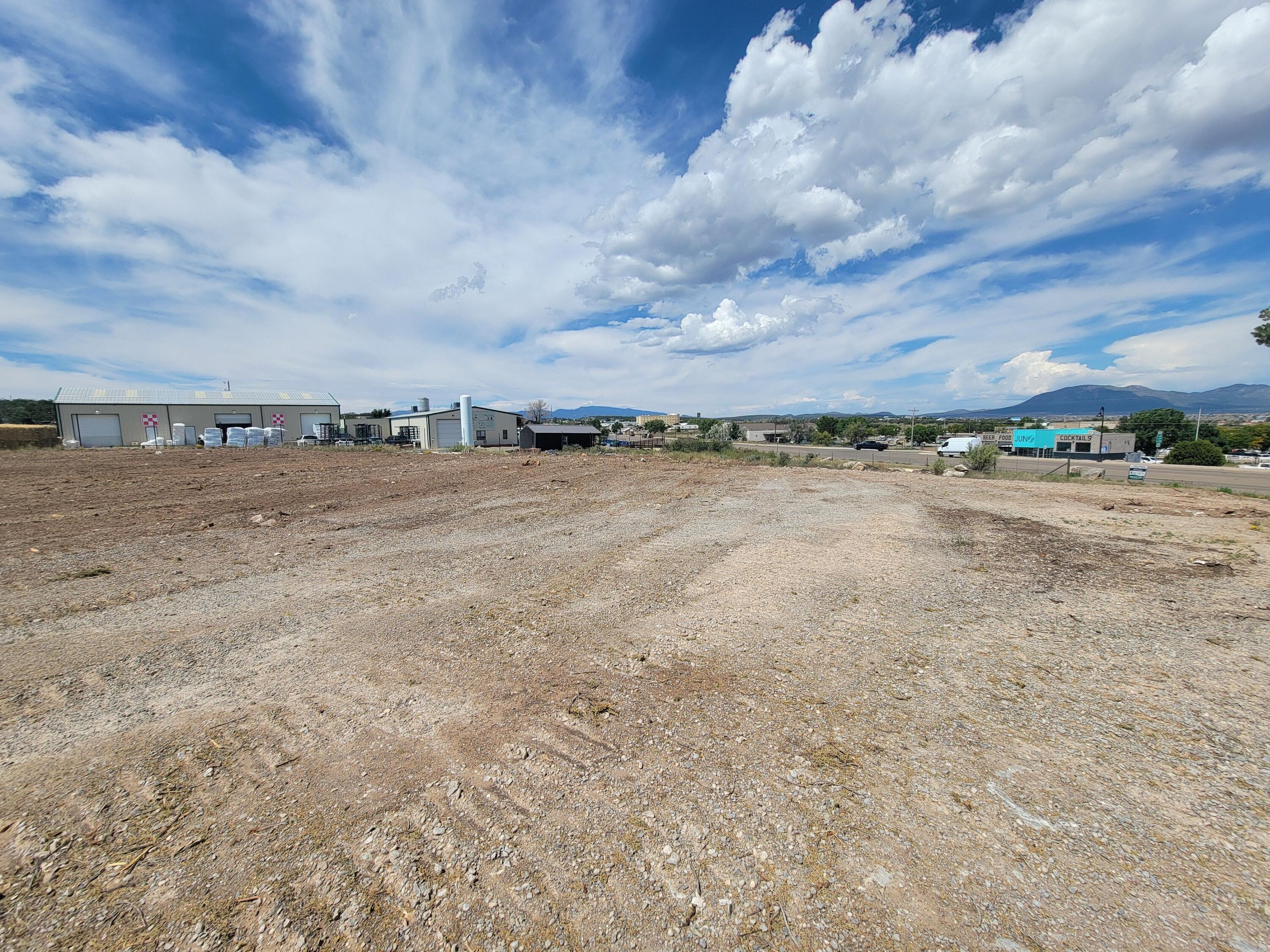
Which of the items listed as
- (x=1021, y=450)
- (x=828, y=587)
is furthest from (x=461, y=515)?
(x=1021, y=450)

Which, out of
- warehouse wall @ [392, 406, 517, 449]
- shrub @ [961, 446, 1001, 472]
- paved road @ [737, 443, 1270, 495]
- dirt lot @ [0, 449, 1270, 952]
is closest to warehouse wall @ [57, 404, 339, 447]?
warehouse wall @ [392, 406, 517, 449]

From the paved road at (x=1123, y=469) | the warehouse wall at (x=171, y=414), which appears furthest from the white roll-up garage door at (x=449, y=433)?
the paved road at (x=1123, y=469)

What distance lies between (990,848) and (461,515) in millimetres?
9539

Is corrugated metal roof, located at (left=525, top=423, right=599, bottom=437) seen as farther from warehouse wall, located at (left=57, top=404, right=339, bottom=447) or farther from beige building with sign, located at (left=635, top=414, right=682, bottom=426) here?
beige building with sign, located at (left=635, top=414, right=682, bottom=426)

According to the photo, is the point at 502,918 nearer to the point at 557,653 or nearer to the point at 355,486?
the point at 557,653

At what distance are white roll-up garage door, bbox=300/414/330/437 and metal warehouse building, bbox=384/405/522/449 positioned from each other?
24.5 ft

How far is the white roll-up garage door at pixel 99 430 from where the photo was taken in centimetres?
3903

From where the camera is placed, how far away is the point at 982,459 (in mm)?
24438

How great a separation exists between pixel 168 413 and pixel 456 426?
78.5 feet

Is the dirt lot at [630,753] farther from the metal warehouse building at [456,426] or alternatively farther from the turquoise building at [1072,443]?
the turquoise building at [1072,443]

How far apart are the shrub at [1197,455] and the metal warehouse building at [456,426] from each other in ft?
228

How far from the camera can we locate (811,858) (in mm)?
2195

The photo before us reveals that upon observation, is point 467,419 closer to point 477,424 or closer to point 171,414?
point 477,424

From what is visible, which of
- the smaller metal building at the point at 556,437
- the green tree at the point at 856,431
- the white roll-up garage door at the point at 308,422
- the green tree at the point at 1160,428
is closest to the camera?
the smaller metal building at the point at 556,437
